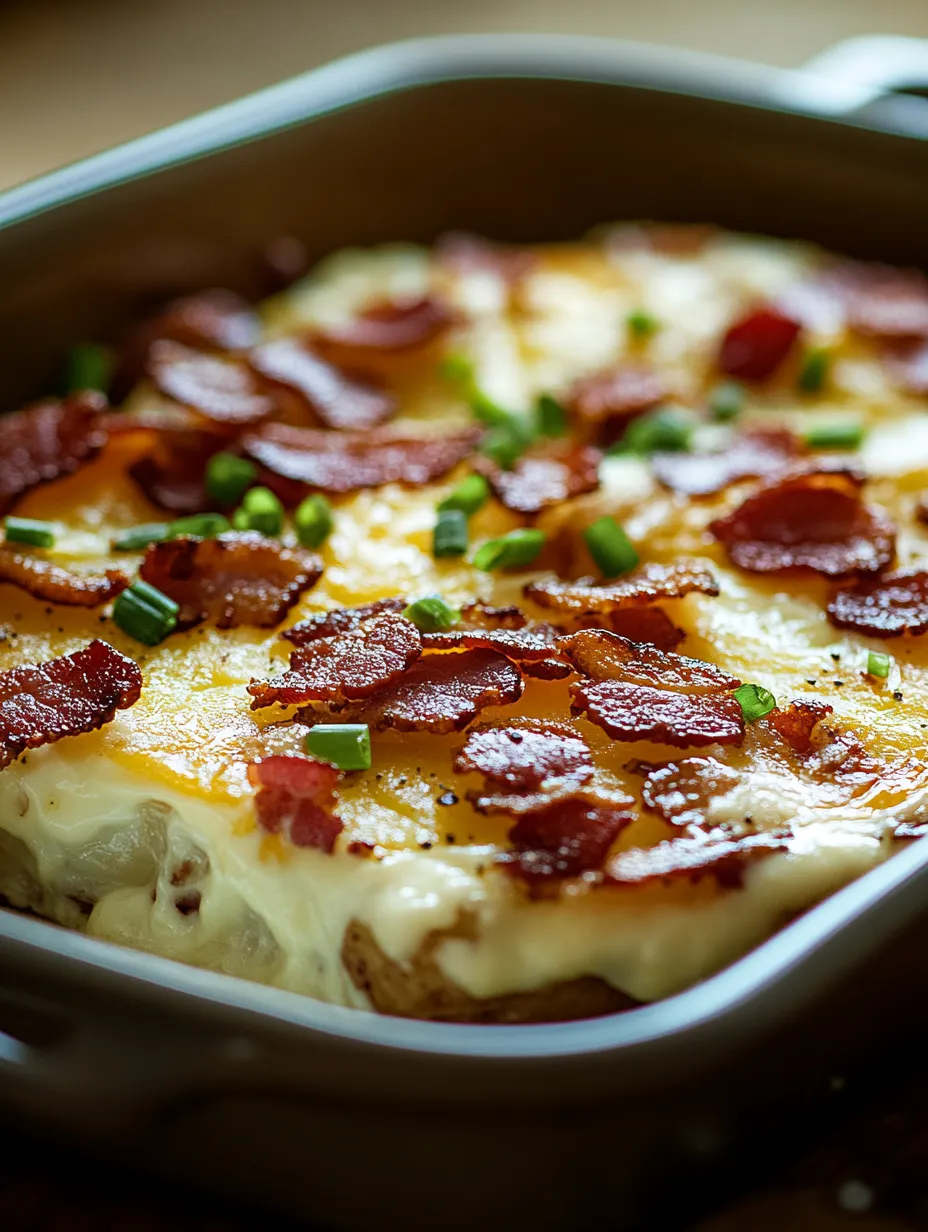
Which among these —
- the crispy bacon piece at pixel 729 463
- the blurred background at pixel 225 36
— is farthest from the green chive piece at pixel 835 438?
the blurred background at pixel 225 36

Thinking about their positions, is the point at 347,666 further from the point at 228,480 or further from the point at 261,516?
the point at 228,480

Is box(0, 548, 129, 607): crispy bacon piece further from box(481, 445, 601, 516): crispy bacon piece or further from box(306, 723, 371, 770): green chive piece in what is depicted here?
box(481, 445, 601, 516): crispy bacon piece

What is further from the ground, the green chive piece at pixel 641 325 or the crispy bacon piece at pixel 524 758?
the green chive piece at pixel 641 325

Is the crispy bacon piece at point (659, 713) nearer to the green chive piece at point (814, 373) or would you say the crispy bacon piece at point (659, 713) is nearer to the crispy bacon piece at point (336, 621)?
the crispy bacon piece at point (336, 621)

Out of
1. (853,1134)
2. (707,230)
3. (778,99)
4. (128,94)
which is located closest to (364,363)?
(707,230)

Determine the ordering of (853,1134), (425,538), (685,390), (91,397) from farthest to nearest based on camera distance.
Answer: (685,390), (91,397), (425,538), (853,1134)

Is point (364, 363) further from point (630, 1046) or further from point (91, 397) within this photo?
point (630, 1046)

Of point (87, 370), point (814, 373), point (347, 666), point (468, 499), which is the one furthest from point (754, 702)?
point (87, 370)
